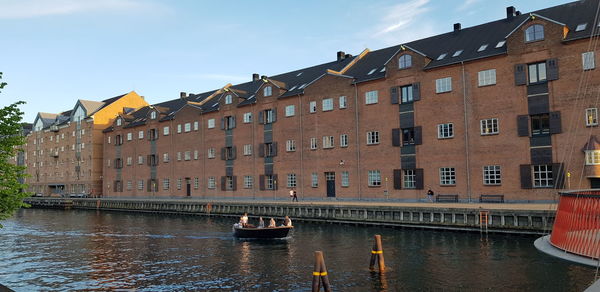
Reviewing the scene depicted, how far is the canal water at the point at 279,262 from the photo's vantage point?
830 inches

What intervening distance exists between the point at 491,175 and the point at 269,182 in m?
29.3

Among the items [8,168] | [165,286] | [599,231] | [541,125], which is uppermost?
[541,125]

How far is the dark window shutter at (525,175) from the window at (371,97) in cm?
1691

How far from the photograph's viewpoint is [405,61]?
5050 cm

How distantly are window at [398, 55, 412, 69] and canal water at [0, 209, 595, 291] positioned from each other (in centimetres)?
1849

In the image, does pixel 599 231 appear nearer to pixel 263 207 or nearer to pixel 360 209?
pixel 360 209

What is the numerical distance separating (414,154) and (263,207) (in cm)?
1756

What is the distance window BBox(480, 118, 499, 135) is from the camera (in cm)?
4412

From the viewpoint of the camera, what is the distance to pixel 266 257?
94.2 ft

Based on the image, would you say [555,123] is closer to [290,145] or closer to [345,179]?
[345,179]

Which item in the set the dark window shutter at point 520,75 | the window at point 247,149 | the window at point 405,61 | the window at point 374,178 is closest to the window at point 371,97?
the window at point 405,61

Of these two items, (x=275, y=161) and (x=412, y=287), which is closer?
(x=412, y=287)

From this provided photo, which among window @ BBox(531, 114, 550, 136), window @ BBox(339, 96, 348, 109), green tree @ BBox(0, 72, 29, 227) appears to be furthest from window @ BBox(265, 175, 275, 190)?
green tree @ BBox(0, 72, 29, 227)

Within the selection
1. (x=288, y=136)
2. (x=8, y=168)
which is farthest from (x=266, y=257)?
(x=288, y=136)
